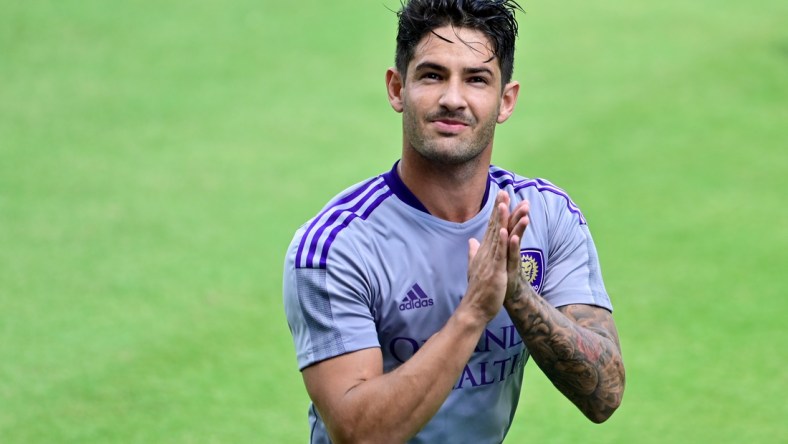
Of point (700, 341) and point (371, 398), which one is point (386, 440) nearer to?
point (371, 398)

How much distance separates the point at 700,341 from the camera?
7.52 m

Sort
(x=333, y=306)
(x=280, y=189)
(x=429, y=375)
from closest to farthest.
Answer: (x=429, y=375) < (x=333, y=306) < (x=280, y=189)

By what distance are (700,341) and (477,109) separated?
13.8 feet

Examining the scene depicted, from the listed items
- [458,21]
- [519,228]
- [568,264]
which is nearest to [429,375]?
[519,228]

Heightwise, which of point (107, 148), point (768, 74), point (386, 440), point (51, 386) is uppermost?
point (768, 74)

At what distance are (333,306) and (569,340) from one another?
2.35ft

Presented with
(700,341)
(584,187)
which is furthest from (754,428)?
(584,187)

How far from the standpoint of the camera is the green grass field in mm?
6918

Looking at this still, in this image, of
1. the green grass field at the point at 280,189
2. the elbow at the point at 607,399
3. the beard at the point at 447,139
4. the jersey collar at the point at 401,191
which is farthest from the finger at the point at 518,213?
the green grass field at the point at 280,189

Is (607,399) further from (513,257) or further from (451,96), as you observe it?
(451,96)

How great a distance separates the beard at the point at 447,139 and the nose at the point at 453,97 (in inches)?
0.9

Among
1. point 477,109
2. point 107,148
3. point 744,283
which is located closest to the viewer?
point 477,109

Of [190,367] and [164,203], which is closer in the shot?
[190,367]

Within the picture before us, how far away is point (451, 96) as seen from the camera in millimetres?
3711
